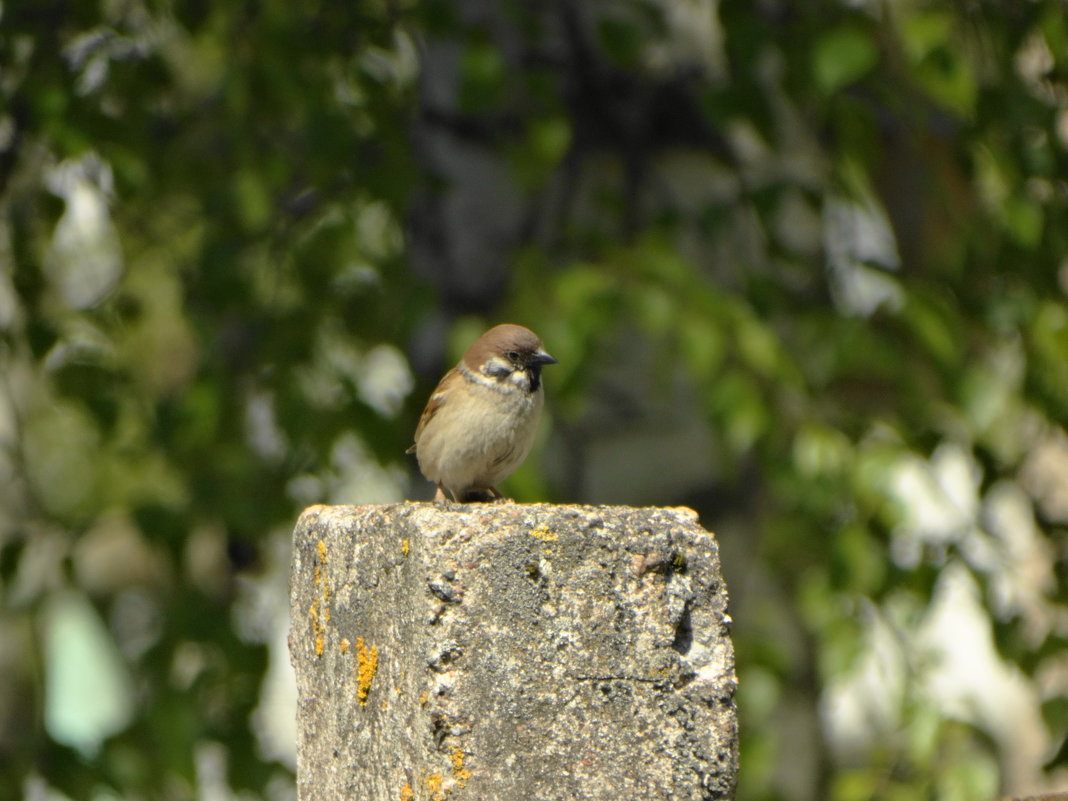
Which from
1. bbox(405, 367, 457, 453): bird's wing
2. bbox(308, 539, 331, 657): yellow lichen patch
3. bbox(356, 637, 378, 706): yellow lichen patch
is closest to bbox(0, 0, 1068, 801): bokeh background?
bbox(405, 367, 457, 453): bird's wing

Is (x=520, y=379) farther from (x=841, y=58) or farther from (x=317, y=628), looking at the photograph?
(x=317, y=628)

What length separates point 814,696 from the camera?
571 centimetres

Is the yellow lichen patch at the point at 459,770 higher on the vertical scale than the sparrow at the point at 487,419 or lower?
lower

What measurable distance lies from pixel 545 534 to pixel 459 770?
30 cm

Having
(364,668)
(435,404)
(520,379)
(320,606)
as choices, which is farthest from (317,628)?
(435,404)

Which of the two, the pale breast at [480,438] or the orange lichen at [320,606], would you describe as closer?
the orange lichen at [320,606]

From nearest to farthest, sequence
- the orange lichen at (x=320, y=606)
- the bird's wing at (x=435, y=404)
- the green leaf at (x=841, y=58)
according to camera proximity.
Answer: the orange lichen at (x=320, y=606) → the bird's wing at (x=435, y=404) → the green leaf at (x=841, y=58)

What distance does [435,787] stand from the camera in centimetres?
169

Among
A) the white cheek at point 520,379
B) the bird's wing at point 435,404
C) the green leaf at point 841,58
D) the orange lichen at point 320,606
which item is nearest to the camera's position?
the orange lichen at point 320,606

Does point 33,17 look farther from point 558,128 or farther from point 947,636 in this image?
point 947,636

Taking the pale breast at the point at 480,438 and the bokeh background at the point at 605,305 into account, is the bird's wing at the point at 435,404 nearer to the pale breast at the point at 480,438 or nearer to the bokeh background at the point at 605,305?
the pale breast at the point at 480,438

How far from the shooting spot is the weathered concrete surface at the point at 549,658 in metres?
1.70

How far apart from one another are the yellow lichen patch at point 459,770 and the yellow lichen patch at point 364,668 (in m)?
0.20

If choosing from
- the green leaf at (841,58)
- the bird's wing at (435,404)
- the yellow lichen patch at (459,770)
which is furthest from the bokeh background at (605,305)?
the yellow lichen patch at (459,770)
